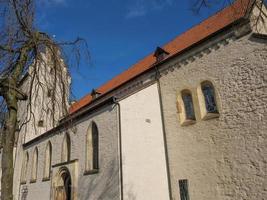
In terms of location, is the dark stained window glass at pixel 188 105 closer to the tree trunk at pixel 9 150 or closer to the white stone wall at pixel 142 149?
the white stone wall at pixel 142 149

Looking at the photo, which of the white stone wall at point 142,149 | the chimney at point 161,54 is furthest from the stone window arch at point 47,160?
the chimney at point 161,54

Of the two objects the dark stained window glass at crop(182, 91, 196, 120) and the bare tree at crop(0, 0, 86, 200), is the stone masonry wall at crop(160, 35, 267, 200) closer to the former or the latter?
the dark stained window glass at crop(182, 91, 196, 120)

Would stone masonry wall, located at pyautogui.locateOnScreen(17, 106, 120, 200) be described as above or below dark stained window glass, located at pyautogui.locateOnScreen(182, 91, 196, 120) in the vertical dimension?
below

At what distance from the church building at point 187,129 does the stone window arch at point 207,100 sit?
40 millimetres

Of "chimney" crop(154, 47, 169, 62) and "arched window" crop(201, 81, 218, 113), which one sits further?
"chimney" crop(154, 47, 169, 62)

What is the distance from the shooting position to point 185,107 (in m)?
11.4

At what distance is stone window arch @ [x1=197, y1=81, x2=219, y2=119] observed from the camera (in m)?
10.2

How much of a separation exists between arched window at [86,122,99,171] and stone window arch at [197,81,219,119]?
15.7 ft

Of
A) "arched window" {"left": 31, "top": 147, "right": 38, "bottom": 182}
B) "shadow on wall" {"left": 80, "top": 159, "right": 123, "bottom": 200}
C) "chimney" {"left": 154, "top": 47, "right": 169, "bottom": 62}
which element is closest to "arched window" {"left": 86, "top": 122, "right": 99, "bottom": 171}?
"shadow on wall" {"left": 80, "top": 159, "right": 123, "bottom": 200}

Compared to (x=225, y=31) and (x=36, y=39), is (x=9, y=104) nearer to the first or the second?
(x=36, y=39)

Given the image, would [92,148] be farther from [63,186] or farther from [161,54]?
[161,54]

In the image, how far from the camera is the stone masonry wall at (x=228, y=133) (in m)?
8.59

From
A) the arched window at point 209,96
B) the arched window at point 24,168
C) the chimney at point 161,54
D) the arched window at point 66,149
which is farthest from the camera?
the arched window at point 24,168

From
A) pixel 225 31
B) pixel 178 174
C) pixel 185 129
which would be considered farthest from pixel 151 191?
pixel 225 31
